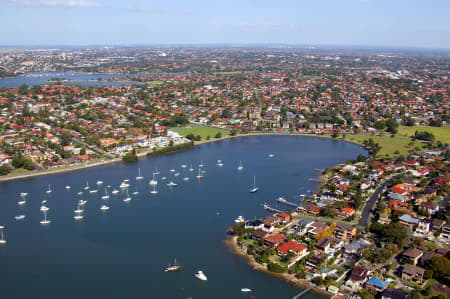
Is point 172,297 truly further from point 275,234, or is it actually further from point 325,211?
point 325,211

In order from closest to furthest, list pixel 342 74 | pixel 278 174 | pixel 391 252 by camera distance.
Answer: pixel 391 252 < pixel 278 174 < pixel 342 74

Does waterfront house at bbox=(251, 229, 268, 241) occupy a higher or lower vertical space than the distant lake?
lower

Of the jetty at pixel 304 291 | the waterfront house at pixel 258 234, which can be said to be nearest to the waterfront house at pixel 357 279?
the jetty at pixel 304 291

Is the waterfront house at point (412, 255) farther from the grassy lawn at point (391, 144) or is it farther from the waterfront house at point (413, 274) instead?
the grassy lawn at point (391, 144)

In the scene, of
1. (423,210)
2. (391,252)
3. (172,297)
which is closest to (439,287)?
(391,252)

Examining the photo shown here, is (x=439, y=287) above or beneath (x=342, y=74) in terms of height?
beneath

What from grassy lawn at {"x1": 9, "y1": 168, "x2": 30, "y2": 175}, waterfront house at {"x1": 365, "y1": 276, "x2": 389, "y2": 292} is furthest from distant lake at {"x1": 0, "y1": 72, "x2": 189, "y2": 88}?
waterfront house at {"x1": 365, "y1": 276, "x2": 389, "y2": 292}

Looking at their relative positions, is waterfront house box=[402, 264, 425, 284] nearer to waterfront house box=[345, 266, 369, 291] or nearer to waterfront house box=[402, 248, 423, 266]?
waterfront house box=[402, 248, 423, 266]
